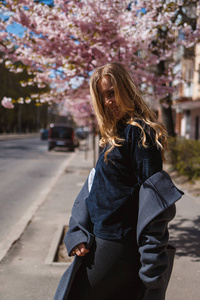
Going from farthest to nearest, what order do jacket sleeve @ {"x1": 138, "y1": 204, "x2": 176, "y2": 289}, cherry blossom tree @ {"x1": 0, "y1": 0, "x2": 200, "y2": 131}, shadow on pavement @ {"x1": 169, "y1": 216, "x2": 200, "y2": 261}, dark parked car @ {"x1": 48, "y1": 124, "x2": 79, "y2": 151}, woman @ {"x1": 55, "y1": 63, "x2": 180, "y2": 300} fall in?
dark parked car @ {"x1": 48, "y1": 124, "x2": 79, "y2": 151} → cherry blossom tree @ {"x1": 0, "y1": 0, "x2": 200, "y2": 131} → shadow on pavement @ {"x1": 169, "y1": 216, "x2": 200, "y2": 261} → woman @ {"x1": 55, "y1": 63, "x2": 180, "y2": 300} → jacket sleeve @ {"x1": 138, "y1": 204, "x2": 176, "y2": 289}

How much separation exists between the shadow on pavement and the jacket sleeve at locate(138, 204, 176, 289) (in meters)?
2.80

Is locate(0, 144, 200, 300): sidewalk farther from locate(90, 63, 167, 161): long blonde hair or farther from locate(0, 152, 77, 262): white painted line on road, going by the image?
locate(90, 63, 167, 161): long blonde hair

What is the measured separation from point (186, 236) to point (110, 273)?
11.9 feet

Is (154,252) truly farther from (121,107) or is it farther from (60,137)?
(60,137)

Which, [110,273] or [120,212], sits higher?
[120,212]

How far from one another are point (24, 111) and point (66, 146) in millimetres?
52943

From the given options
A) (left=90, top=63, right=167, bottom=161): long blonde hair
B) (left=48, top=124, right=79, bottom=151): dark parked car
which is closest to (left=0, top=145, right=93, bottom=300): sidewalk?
(left=90, top=63, right=167, bottom=161): long blonde hair

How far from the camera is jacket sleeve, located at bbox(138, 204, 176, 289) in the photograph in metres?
1.63

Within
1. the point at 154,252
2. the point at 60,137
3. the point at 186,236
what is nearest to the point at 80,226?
the point at 154,252

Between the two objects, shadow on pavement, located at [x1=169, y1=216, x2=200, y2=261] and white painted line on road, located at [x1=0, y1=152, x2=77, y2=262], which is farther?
white painted line on road, located at [x1=0, y1=152, x2=77, y2=262]

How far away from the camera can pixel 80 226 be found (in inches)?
73.0

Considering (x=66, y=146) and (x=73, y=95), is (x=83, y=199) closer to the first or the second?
(x=73, y=95)

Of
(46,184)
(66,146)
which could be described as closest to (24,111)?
(66,146)

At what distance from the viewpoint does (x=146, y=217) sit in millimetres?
1652
